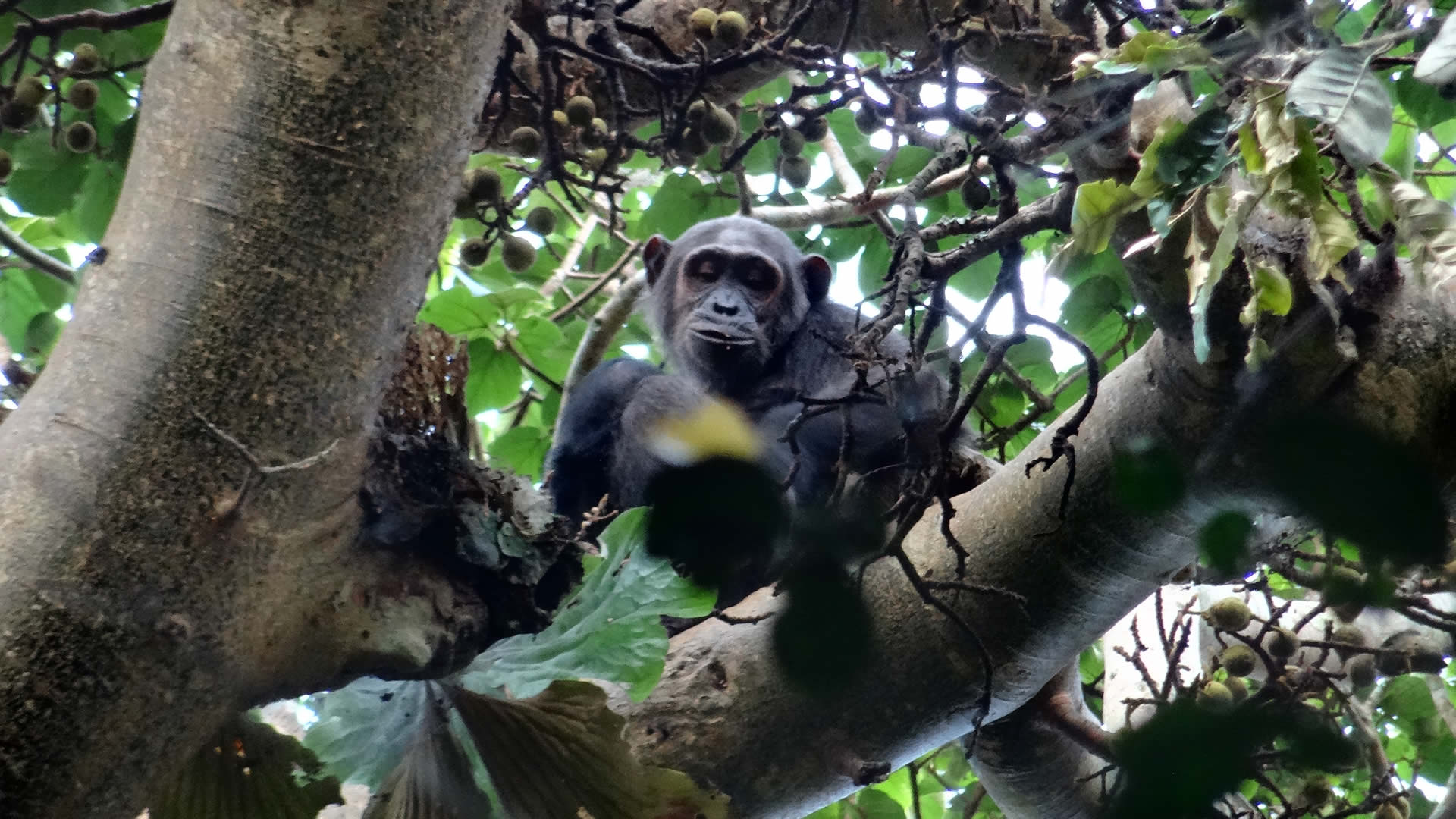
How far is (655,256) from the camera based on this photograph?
15.0ft

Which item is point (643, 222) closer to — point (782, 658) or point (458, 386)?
point (458, 386)

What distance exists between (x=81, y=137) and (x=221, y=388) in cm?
191

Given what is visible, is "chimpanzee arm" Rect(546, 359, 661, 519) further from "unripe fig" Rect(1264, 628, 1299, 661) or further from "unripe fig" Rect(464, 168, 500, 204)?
"unripe fig" Rect(1264, 628, 1299, 661)

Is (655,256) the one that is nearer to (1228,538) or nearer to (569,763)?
(569,763)

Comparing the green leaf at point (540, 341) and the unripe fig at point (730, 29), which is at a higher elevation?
the unripe fig at point (730, 29)

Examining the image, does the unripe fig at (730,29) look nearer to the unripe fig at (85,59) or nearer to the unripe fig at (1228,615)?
the unripe fig at (85,59)

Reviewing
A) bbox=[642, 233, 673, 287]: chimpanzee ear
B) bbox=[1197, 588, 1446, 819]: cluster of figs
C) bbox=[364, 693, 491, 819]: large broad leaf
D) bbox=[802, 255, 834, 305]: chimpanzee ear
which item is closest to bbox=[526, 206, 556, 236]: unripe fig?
bbox=[642, 233, 673, 287]: chimpanzee ear

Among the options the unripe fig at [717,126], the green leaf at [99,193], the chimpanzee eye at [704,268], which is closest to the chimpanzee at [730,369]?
the chimpanzee eye at [704,268]

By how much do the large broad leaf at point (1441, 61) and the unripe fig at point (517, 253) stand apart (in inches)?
102

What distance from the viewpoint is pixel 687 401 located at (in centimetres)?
323

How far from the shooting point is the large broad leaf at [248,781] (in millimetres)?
1960

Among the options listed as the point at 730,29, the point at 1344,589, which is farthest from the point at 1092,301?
the point at 1344,589

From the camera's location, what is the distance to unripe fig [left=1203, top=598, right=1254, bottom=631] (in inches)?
98.6

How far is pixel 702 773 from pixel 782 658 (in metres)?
Answer: 1.03
